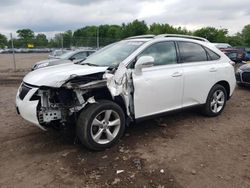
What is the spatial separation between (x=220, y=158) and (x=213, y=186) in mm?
803

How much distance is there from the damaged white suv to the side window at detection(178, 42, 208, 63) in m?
0.02

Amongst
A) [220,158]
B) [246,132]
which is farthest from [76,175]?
[246,132]

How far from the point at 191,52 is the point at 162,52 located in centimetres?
79

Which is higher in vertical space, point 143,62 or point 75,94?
point 143,62

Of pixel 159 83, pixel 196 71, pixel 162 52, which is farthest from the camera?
pixel 196 71

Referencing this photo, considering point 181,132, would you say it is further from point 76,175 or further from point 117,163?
point 76,175

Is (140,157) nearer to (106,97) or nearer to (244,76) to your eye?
(106,97)

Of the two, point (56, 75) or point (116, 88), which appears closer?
point (56, 75)

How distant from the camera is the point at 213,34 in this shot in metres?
60.5

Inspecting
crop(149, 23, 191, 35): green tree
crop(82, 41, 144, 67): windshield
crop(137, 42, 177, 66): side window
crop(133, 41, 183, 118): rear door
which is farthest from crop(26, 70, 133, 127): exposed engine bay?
crop(149, 23, 191, 35): green tree

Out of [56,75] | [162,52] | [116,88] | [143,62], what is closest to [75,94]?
[56,75]

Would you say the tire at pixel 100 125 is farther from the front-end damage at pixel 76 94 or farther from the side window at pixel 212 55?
the side window at pixel 212 55

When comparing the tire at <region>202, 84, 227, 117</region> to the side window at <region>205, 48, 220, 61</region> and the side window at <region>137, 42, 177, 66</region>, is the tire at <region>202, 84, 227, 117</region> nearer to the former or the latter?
the side window at <region>205, 48, 220, 61</region>

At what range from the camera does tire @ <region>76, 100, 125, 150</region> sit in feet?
13.2
